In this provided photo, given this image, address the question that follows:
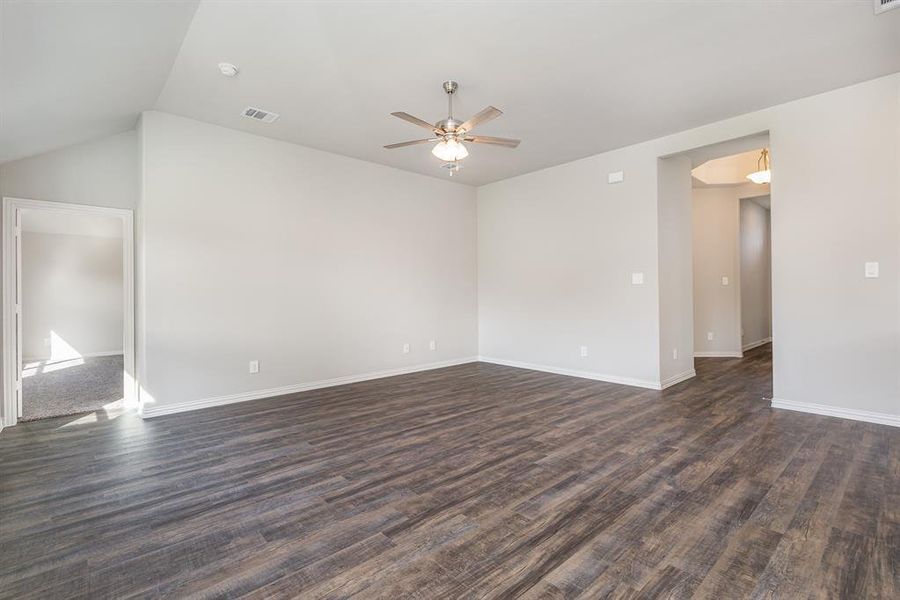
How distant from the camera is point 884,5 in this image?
2295 mm

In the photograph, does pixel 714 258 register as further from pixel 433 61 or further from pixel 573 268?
pixel 433 61

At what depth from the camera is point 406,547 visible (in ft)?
5.98

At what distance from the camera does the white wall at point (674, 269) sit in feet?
15.7

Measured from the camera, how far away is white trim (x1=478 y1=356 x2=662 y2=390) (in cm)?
479

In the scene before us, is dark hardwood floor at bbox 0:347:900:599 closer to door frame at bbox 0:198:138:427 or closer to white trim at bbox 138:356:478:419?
white trim at bbox 138:356:478:419

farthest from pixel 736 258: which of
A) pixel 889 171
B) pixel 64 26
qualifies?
pixel 64 26

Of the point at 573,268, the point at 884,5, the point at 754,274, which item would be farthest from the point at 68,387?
the point at 754,274

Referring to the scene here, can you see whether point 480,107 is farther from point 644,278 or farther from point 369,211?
point 644,278

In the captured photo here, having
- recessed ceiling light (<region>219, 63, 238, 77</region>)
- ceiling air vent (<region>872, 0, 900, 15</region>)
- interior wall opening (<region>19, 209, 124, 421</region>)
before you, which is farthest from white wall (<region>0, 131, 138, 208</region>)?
ceiling air vent (<region>872, 0, 900, 15</region>)

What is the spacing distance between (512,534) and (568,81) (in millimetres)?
3322

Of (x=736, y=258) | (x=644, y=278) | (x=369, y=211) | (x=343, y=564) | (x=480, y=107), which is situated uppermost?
(x=480, y=107)

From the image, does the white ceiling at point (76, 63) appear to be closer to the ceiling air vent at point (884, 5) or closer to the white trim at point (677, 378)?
the ceiling air vent at point (884, 5)

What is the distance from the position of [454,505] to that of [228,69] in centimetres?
347

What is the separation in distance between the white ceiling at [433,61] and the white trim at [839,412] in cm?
281
